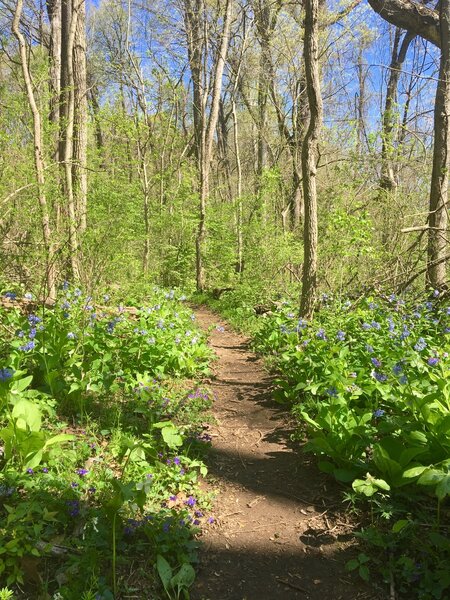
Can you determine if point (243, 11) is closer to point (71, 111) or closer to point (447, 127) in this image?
point (71, 111)

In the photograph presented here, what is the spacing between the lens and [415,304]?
5414 millimetres

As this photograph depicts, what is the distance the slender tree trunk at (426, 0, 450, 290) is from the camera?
234 inches

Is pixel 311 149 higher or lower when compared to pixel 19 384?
→ higher

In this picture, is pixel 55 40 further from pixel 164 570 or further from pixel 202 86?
pixel 164 570

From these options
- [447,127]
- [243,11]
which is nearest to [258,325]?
[447,127]

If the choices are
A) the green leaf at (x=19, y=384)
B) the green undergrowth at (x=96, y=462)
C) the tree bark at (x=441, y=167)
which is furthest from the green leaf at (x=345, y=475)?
the tree bark at (x=441, y=167)

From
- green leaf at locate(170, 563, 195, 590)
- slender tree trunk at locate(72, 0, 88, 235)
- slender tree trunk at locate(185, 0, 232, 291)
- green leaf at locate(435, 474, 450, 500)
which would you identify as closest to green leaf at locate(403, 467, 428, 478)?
green leaf at locate(435, 474, 450, 500)

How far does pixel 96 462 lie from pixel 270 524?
119 centimetres

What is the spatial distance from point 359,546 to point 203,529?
88 centimetres

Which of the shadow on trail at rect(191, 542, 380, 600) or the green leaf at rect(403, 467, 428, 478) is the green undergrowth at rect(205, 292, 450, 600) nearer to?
the green leaf at rect(403, 467, 428, 478)

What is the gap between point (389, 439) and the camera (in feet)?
8.25

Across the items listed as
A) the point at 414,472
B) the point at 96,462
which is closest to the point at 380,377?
the point at 414,472

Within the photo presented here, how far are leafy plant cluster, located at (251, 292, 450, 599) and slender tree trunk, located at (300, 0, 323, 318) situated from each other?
135 centimetres

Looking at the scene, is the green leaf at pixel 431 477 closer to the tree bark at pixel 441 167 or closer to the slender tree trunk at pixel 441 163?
the tree bark at pixel 441 167
